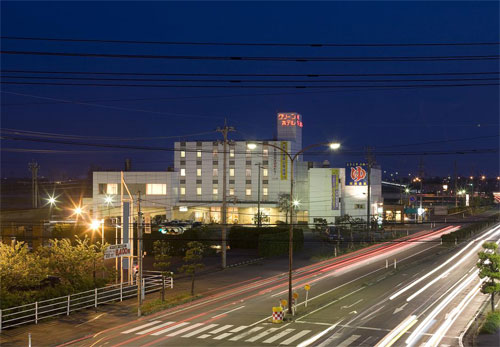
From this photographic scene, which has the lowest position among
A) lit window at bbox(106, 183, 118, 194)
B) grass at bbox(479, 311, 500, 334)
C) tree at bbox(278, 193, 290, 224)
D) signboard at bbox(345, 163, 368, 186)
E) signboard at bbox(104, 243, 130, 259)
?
grass at bbox(479, 311, 500, 334)

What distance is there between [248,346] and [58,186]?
142 metres

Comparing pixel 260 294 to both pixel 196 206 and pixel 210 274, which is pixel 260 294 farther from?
pixel 196 206

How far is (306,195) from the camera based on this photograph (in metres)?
83.4

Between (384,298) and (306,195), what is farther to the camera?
(306,195)

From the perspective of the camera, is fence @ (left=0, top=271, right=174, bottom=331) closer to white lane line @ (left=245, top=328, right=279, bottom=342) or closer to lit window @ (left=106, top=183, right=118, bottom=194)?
white lane line @ (left=245, top=328, right=279, bottom=342)

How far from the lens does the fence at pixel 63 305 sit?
24.3m

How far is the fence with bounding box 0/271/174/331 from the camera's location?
79.8ft

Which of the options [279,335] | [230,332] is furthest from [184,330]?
[279,335]

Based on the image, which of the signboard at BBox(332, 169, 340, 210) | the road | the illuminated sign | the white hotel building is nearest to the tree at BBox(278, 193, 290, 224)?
the white hotel building

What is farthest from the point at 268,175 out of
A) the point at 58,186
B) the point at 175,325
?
the point at 58,186

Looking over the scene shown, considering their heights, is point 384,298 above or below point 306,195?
below

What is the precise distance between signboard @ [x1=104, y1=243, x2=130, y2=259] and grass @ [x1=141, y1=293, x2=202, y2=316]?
11.6ft

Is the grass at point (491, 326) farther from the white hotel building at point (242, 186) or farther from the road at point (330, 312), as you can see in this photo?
the white hotel building at point (242, 186)

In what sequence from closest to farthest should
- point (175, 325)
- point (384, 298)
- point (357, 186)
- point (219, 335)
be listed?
point (219, 335)
point (175, 325)
point (384, 298)
point (357, 186)
